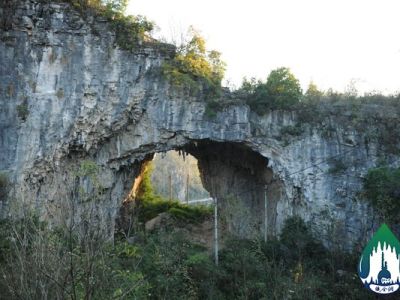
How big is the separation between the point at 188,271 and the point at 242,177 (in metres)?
7.12

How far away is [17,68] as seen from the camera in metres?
17.5

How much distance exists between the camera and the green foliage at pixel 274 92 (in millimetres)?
19141

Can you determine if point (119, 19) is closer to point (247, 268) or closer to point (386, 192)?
point (247, 268)

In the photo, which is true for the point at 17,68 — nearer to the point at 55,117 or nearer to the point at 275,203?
the point at 55,117

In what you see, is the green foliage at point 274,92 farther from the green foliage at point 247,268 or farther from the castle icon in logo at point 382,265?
the castle icon in logo at point 382,265

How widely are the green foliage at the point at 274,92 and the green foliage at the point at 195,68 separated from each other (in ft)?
4.46

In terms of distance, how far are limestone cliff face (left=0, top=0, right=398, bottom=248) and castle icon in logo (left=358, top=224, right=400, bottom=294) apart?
416 inches

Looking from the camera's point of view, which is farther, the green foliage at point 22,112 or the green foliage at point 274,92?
the green foliage at point 274,92

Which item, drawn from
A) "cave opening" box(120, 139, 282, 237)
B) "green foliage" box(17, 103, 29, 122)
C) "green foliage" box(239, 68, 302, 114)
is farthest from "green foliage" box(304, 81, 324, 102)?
"green foliage" box(17, 103, 29, 122)

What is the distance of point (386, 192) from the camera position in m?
16.2

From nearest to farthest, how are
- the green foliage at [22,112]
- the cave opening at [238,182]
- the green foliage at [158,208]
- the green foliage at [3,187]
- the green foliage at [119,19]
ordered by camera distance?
the green foliage at [3,187] < the green foliage at [22,112] < the green foliage at [119,19] < the cave opening at [238,182] < the green foliage at [158,208]

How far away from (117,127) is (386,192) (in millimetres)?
9922

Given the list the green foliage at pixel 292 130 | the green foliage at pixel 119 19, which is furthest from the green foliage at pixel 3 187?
the green foliage at pixel 292 130

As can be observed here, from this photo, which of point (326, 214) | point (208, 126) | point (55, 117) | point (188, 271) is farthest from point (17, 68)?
point (326, 214)
